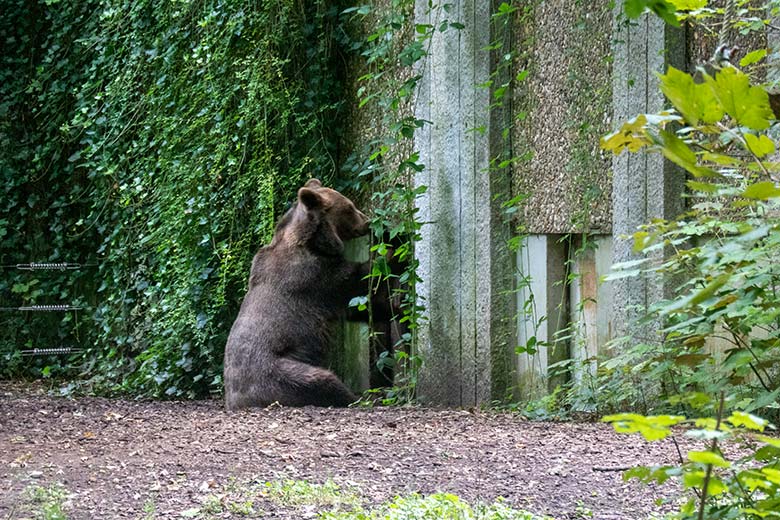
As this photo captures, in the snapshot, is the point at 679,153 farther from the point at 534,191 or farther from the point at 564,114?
the point at 534,191

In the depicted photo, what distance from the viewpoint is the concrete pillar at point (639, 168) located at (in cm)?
549

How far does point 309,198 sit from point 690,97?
19.6ft

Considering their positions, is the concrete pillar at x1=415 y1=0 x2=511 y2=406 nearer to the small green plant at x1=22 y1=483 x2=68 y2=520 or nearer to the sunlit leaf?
the small green plant at x1=22 y1=483 x2=68 y2=520

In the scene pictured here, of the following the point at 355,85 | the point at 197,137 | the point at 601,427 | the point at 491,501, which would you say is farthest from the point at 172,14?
the point at 491,501

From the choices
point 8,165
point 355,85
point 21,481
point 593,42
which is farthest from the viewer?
point 8,165

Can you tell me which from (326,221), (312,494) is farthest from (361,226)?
(312,494)

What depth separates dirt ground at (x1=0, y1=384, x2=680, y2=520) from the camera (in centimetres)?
397

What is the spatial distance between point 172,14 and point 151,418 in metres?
3.86

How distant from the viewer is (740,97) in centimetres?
189

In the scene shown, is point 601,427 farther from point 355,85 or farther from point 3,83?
point 3,83

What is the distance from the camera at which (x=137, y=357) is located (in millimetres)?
9211

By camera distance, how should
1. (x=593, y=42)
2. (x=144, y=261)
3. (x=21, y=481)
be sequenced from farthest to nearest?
1. (x=144, y=261)
2. (x=593, y=42)
3. (x=21, y=481)

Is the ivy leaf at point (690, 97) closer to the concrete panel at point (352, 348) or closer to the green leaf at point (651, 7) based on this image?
the green leaf at point (651, 7)

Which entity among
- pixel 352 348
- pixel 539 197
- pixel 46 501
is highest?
pixel 539 197
